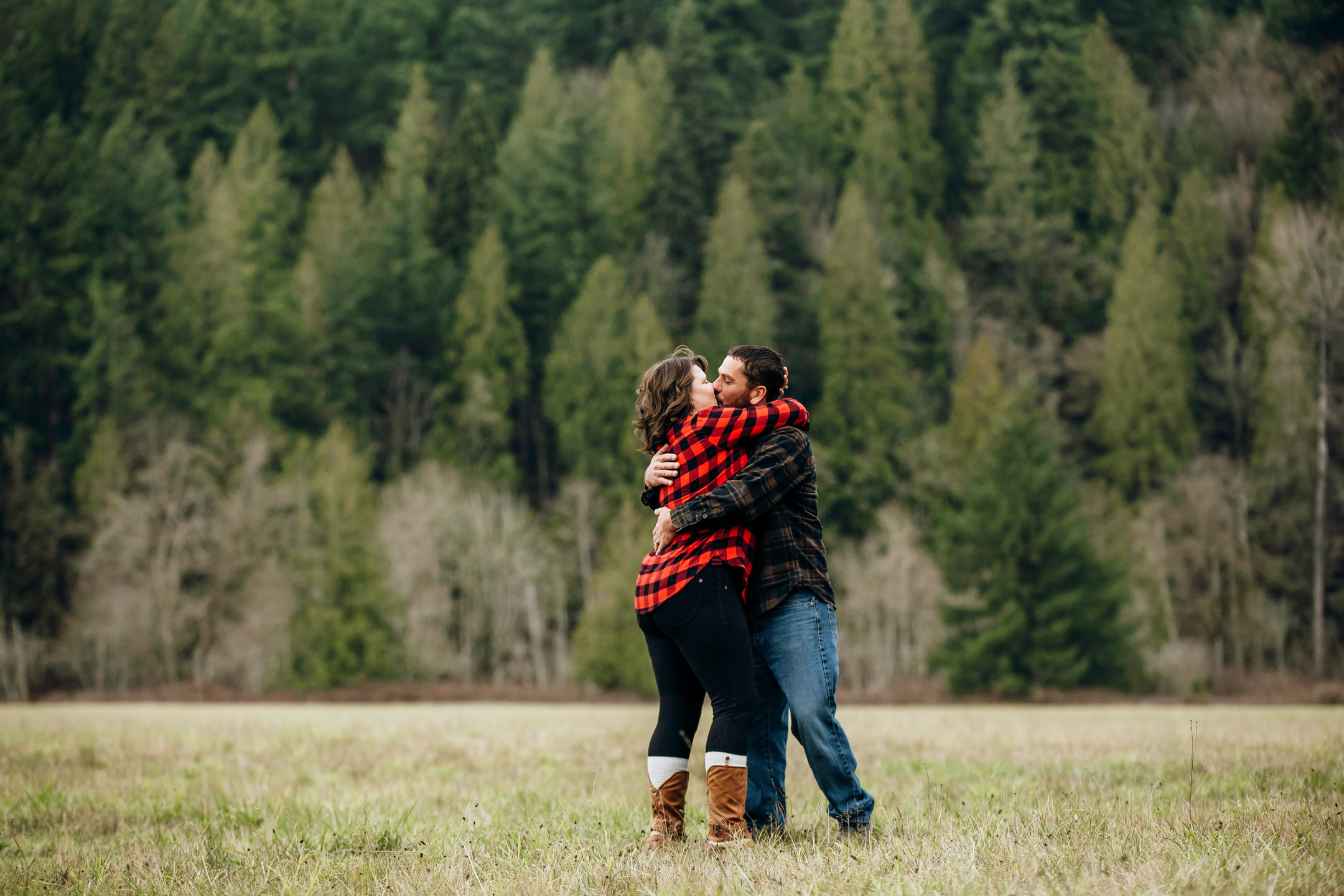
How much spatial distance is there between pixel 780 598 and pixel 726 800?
30.8 inches

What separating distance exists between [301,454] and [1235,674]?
126ft

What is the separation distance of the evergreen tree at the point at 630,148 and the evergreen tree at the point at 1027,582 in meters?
30.2

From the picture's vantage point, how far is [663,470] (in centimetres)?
404

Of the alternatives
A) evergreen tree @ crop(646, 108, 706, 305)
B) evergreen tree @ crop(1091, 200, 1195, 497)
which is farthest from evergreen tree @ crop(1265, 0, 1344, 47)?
evergreen tree @ crop(646, 108, 706, 305)

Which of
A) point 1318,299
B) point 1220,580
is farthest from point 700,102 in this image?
point 1220,580

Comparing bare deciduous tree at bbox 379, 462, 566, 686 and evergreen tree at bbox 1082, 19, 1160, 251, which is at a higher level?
evergreen tree at bbox 1082, 19, 1160, 251

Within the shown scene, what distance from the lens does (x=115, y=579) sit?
4053cm

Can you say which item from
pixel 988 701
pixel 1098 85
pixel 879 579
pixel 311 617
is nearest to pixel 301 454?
pixel 311 617

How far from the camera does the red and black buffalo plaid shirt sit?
12.8ft

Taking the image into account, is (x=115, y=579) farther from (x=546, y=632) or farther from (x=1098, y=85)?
(x=1098, y=85)

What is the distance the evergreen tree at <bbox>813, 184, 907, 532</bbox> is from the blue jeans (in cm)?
4134

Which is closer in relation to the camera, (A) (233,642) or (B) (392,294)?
(A) (233,642)

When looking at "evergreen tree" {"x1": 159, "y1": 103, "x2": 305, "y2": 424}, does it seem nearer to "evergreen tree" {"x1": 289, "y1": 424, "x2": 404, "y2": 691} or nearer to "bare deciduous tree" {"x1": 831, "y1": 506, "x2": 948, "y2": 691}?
"evergreen tree" {"x1": 289, "y1": 424, "x2": 404, "y2": 691}

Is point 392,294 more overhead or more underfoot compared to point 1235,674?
more overhead
